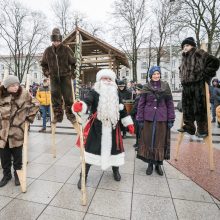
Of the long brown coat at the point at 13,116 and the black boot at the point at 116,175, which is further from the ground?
the long brown coat at the point at 13,116

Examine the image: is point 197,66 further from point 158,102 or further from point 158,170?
point 158,170

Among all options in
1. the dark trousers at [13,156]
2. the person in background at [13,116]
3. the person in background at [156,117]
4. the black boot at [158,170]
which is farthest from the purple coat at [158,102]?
the dark trousers at [13,156]

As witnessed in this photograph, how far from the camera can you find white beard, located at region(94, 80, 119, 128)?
329 cm

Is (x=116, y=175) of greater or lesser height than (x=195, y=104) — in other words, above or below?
below

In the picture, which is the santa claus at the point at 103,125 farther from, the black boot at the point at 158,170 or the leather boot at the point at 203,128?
the leather boot at the point at 203,128

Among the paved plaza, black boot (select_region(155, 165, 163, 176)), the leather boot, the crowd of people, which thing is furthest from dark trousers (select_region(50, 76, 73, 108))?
the leather boot

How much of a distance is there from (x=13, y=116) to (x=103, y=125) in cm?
141

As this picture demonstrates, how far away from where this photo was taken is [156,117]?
367 centimetres

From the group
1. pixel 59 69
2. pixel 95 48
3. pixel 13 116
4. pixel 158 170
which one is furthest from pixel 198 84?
pixel 95 48

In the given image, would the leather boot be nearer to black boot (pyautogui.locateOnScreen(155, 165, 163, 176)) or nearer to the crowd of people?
the crowd of people

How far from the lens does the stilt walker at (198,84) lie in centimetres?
368

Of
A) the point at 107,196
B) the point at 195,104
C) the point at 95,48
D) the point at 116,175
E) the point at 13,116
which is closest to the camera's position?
the point at 107,196

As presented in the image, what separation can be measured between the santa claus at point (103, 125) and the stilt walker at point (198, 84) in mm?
1573

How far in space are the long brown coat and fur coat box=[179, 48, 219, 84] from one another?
293 centimetres
